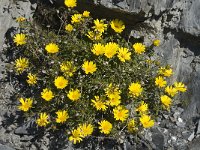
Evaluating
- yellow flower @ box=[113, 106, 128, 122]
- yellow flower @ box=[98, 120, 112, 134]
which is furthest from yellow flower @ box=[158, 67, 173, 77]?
yellow flower @ box=[98, 120, 112, 134]

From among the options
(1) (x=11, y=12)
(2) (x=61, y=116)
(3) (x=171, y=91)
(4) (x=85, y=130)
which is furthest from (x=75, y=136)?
(1) (x=11, y=12)

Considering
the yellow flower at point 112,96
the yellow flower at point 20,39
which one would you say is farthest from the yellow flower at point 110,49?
the yellow flower at point 20,39

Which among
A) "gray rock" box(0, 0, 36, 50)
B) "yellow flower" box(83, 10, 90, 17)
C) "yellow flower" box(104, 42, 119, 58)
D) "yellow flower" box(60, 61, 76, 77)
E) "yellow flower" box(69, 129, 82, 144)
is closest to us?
"yellow flower" box(69, 129, 82, 144)

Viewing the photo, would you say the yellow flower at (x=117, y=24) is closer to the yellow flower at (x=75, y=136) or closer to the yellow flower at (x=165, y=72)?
the yellow flower at (x=165, y=72)

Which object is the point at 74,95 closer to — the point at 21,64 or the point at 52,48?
the point at 52,48

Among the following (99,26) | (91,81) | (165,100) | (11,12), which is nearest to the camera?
(91,81)

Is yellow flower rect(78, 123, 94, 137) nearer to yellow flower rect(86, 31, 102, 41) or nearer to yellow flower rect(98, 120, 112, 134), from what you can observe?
yellow flower rect(98, 120, 112, 134)

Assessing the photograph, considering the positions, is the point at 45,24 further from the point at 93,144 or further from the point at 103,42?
the point at 93,144
